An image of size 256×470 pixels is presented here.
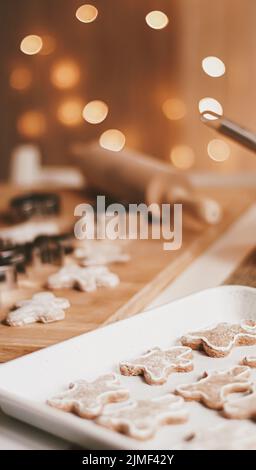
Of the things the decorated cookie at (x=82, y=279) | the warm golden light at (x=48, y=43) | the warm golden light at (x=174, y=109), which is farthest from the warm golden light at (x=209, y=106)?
the decorated cookie at (x=82, y=279)

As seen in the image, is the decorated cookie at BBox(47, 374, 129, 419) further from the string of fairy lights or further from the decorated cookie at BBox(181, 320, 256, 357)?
the string of fairy lights

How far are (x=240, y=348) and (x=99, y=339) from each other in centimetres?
18

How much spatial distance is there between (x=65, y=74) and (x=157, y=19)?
0.49 m

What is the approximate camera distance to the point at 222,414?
0.66 metres

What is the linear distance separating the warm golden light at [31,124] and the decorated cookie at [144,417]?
2508mm

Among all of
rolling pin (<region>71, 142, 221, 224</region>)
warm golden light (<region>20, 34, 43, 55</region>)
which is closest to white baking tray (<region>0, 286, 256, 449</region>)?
rolling pin (<region>71, 142, 221, 224</region>)

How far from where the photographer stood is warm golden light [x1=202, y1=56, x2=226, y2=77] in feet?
9.37

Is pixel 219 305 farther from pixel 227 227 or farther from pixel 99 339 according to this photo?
pixel 227 227

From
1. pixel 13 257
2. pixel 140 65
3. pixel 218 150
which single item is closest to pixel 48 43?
pixel 140 65

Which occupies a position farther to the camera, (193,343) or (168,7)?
(168,7)

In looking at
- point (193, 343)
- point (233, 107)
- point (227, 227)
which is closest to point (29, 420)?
point (193, 343)

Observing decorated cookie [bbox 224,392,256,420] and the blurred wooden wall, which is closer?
decorated cookie [bbox 224,392,256,420]

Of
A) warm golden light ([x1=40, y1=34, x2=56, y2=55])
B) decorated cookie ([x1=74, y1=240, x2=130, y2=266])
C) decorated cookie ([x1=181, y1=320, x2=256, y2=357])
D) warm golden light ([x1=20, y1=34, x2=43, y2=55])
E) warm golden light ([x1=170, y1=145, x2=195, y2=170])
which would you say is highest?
warm golden light ([x1=20, y1=34, x2=43, y2=55])

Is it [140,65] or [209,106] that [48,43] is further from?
[209,106]
